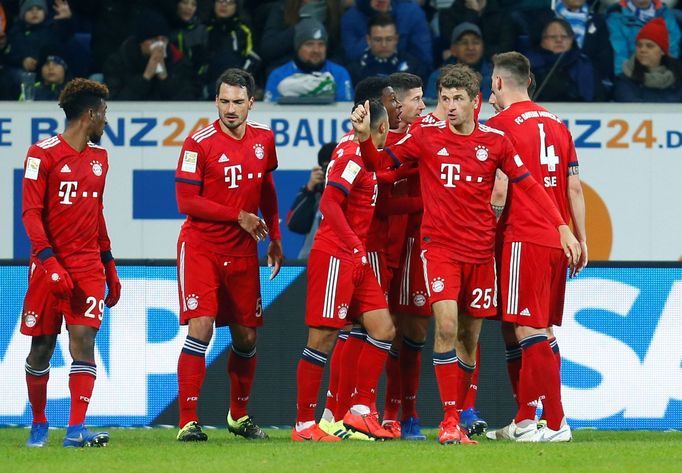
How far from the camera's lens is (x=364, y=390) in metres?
9.61

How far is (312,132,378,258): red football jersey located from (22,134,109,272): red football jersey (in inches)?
57.4

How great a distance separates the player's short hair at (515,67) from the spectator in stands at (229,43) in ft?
18.9

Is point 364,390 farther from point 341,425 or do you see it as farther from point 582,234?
point 582,234

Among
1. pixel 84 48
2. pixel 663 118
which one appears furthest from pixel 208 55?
pixel 663 118

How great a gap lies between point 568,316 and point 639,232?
3.09 m

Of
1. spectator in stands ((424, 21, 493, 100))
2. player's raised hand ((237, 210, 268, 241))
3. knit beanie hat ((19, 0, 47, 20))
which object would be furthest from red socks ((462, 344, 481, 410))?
knit beanie hat ((19, 0, 47, 20))

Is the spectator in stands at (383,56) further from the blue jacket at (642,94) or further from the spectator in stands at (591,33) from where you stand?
the blue jacket at (642,94)

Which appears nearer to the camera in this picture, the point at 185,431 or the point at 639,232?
the point at 185,431

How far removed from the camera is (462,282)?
9.30m

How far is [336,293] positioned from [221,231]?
885 millimetres

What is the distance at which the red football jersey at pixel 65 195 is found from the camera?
905cm

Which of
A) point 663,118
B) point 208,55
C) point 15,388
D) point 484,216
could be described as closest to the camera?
point 484,216

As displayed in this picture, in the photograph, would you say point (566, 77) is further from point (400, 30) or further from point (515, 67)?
point (515, 67)

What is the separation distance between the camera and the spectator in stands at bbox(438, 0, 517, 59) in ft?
50.9
